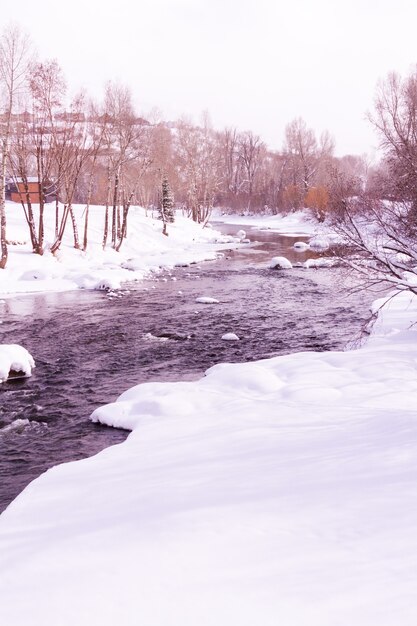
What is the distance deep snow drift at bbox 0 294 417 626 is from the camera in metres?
2.92

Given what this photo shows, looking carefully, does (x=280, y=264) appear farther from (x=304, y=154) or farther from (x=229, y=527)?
(x=304, y=154)

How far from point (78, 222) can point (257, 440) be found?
1166 inches

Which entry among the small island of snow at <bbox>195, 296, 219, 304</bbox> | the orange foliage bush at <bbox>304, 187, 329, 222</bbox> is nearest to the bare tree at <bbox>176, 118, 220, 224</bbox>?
the orange foliage bush at <bbox>304, 187, 329, 222</bbox>

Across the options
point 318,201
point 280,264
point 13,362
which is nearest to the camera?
point 13,362

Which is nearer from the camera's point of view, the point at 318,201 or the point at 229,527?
the point at 229,527

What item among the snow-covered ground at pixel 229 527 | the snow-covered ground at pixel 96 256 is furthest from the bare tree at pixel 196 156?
the snow-covered ground at pixel 229 527

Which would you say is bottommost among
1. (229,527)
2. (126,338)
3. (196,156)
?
(126,338)

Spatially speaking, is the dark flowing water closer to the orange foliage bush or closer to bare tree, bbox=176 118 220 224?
bare tree, bbox=176 118 220 224

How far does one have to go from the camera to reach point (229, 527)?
12.3 feet

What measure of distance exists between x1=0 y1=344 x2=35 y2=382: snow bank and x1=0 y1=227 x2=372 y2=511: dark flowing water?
0.97ft

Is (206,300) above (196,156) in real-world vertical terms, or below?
below

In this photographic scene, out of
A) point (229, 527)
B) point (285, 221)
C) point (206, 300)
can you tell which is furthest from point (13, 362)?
point (285, 221)

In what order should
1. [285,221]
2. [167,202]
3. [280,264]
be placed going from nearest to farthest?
[280,264] < [167,202] < [285,221]

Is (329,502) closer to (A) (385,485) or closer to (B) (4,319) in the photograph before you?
(A) (385,485)
